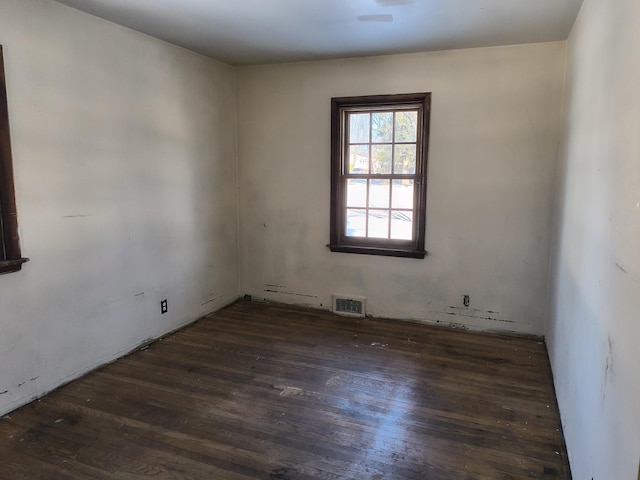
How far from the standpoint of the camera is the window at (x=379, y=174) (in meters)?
3.98

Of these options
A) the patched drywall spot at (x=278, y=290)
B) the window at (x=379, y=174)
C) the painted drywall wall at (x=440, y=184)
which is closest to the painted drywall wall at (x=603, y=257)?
the painted drywall wall at (x=440, y=184)

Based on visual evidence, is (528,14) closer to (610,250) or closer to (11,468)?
(610,250)

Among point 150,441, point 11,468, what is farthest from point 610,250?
point 11,468

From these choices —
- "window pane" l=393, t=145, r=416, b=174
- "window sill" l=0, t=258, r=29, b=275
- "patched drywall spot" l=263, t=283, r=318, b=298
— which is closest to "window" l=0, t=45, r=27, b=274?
"window sill" l=0, t=258, r=29, b=275

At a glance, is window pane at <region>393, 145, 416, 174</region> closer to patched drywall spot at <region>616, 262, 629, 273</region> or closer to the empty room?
the empty room

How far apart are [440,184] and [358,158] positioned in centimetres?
84

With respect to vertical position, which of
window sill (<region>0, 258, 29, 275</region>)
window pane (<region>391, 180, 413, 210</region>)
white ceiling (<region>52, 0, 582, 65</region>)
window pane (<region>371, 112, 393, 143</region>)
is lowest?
window sill (<region>0, 258, 29, 275</region>)

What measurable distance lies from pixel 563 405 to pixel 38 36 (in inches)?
152

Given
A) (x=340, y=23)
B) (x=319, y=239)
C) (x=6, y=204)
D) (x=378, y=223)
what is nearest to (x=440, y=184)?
(x=378, y=223)

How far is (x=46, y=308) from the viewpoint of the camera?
2.79 m

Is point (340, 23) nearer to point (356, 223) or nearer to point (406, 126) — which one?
point (406, 126)

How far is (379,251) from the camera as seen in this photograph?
4.20 meters

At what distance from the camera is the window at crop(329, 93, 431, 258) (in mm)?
3982

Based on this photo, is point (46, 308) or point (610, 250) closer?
point (610, 250)
